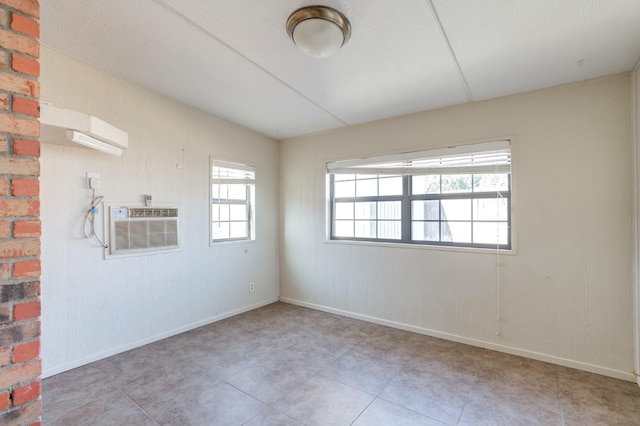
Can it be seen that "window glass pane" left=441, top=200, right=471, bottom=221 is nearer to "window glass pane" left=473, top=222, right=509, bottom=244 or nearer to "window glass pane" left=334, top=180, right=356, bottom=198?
"window glass pane" left=473, top=222, right=509, bottom=244

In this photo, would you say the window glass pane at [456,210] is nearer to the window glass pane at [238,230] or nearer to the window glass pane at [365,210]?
the window glass pane at [365,210]

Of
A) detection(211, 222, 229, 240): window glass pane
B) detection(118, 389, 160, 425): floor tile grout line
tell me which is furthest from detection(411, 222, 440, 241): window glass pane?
detection(118, 389, 160, 425): floor tile grout line

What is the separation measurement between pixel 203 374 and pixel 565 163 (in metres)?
3.75

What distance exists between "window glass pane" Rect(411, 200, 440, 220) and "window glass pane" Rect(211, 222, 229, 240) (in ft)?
8.12

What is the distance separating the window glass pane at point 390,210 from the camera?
375 cm

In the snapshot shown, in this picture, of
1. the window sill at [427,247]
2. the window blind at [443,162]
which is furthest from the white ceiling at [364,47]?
the window sill at [427,247]

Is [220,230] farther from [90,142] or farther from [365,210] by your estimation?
[365,210]

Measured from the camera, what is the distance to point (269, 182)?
4.60m

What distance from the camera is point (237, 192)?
4.23 m

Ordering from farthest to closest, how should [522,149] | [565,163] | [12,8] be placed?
[522,149]
[565,163]
[12,8]

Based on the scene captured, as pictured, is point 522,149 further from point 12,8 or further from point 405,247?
point 12,8

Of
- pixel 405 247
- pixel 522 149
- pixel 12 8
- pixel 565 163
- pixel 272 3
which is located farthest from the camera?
pixel 405 247

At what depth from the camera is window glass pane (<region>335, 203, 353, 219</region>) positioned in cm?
419

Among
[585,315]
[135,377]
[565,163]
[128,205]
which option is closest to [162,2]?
[128,205]
